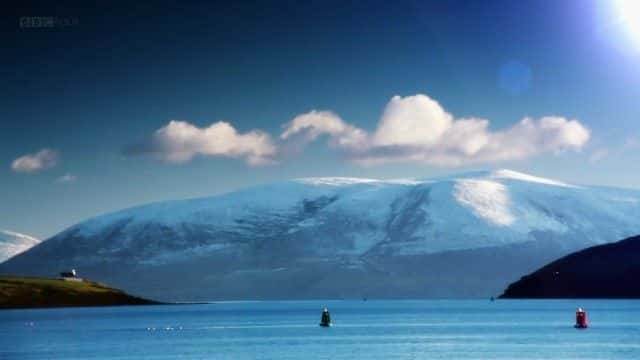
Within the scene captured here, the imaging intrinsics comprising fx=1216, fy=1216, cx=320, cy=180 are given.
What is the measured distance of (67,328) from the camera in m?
173

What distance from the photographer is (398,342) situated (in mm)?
126875

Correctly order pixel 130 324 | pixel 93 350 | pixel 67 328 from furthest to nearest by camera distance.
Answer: pixel 130 324 < pixel 67 328 < pixel 93 350

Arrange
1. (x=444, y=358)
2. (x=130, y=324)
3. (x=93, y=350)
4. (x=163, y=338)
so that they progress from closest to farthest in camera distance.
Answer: (x=444, y=358) → (x=93, y=350) → (x=163, y=338) → (x=130, y=324)

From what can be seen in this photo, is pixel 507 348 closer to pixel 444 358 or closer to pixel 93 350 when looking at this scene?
pixel 444 358

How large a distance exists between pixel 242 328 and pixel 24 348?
5584 cm

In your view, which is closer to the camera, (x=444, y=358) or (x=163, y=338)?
(x=444, y=358)

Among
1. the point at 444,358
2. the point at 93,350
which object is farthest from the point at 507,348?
the point at 93,350

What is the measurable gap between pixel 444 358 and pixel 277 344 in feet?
98.2

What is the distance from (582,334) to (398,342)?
980 inches

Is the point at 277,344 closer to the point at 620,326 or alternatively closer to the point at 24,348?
the point at 24,348

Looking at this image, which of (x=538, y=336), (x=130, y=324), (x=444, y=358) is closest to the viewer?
(x=444, y=358)

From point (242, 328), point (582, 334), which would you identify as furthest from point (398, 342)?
point (242, 328)

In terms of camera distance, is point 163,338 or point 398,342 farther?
point 163,338

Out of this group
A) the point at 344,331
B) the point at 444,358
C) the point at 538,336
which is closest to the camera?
the point at 444,358
